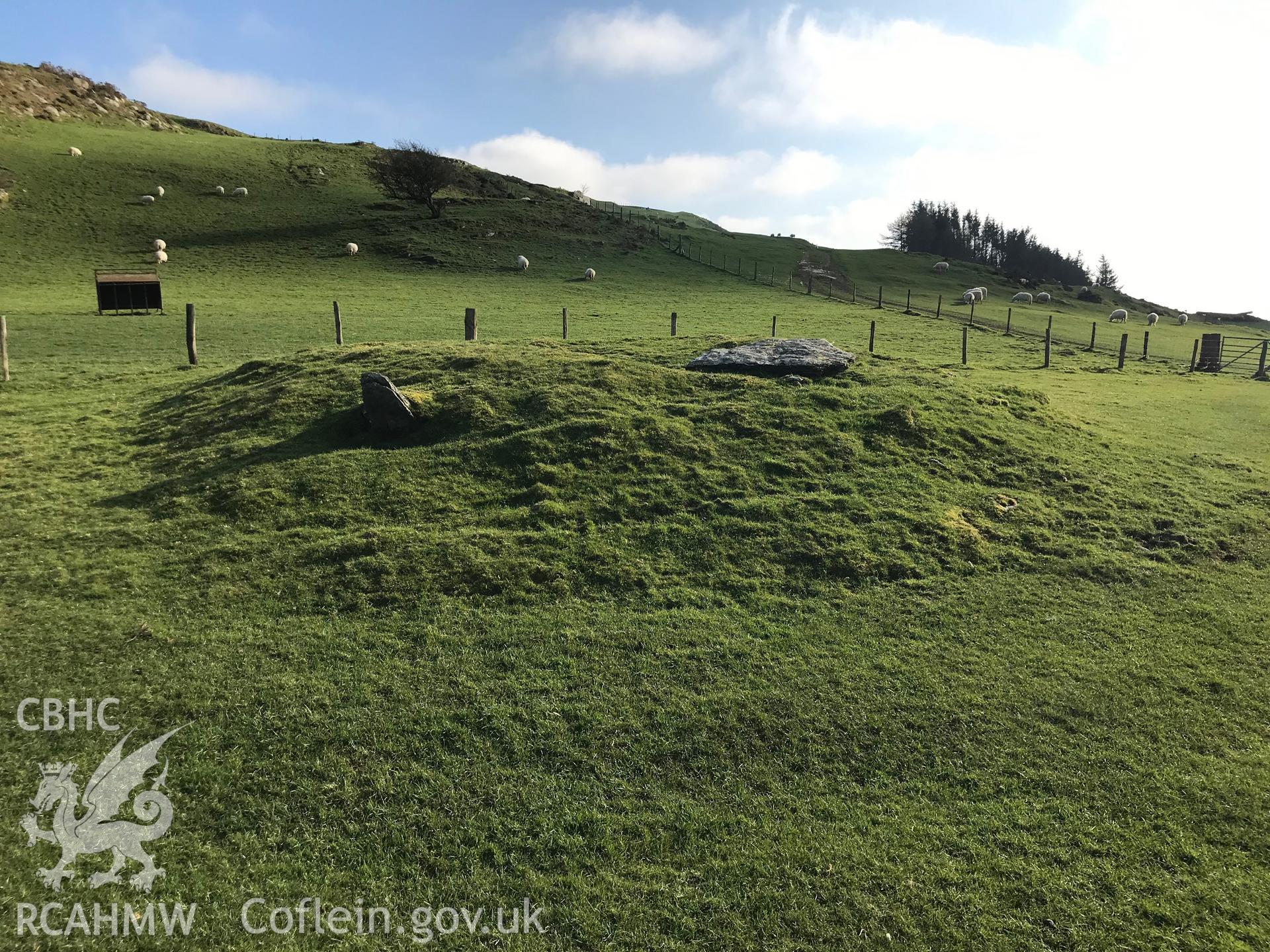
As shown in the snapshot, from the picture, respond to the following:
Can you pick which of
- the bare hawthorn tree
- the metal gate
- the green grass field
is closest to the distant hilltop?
the bare hawthorn tree

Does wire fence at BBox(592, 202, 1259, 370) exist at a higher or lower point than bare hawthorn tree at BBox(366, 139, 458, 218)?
lower

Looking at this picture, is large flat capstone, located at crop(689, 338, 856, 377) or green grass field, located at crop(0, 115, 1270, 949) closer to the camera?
green grass field, located at crop(0, 115, 1270, 949)

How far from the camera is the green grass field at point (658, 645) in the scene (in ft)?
17.1

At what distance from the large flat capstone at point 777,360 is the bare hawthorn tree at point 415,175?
53823 millimetres

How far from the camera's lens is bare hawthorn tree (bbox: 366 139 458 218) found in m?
63.9

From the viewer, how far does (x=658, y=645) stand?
829 centimetres

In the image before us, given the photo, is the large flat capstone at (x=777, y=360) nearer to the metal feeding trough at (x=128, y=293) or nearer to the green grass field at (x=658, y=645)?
the green grass field at (x=658, y=645)

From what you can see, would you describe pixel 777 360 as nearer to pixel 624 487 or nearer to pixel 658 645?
pixel 624 487

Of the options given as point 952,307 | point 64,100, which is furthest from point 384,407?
point 64,100

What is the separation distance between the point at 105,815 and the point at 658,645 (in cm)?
560

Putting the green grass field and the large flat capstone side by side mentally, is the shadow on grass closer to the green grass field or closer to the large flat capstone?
the green grass field

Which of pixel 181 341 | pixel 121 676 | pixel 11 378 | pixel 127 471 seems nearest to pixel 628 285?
pixel 181 341

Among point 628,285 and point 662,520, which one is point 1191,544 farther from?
point 628,285

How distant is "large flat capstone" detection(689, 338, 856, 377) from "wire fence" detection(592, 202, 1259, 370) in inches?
773
